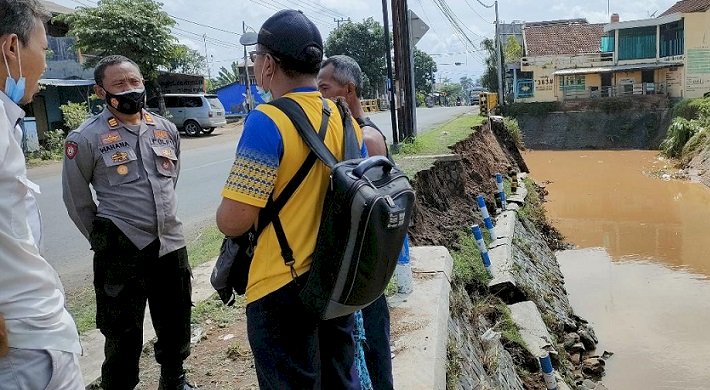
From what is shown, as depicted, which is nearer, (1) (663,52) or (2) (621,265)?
(2) (621,265)

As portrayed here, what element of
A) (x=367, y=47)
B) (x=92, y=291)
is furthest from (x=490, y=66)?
(x=92, y=291)

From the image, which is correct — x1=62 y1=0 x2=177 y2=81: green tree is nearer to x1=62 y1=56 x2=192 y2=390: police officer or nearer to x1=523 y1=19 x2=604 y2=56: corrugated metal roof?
x1=62 y1=56 x2=192 y2=390: police officer

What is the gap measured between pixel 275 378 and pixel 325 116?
3.17 feet

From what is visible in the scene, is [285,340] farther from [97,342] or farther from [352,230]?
[97,342]

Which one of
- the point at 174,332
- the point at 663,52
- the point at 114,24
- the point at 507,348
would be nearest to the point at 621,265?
the point at 507,348

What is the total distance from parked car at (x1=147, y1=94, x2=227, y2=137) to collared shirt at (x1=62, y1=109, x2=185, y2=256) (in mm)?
20741

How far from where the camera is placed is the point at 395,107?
1170 centimetres

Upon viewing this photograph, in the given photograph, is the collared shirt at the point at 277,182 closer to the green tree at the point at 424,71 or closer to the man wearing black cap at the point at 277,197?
the man wearing black cap at the point at 277,197

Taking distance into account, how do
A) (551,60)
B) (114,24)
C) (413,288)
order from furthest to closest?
(551,60) → (114,24) → (413,288)

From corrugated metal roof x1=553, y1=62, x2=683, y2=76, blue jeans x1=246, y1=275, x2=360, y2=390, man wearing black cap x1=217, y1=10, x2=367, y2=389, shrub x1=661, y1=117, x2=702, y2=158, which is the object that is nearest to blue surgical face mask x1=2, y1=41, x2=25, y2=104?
man wearing black cap x1=217, y1=10, x2=367, y2=389

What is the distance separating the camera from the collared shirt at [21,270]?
147 cm

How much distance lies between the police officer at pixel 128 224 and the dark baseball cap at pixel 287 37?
4.38 ft

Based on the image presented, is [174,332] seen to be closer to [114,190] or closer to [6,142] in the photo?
[114,190]

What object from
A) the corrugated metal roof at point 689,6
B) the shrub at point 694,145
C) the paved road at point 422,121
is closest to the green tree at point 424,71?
the corrugated metal roof at point 689,6
